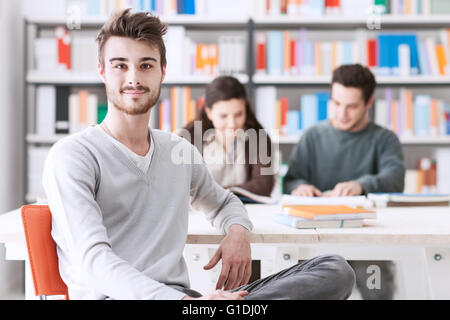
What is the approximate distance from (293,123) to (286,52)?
0.45 m

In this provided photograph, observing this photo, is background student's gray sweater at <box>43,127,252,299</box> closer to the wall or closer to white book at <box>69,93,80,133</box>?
white book at <box>69,93,80,133</box>

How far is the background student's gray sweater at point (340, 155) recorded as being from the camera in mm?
2561

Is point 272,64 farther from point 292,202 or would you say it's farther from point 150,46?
point 150,46

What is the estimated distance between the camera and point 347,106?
251 centimetres

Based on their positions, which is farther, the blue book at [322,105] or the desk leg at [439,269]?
the blue book at [322,105]

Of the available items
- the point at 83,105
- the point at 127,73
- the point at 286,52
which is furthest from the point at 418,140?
the point at 127,73

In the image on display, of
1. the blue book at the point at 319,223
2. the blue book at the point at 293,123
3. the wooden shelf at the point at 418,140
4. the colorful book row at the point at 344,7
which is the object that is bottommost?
the blue book at the point at 319,223

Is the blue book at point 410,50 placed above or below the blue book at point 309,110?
above

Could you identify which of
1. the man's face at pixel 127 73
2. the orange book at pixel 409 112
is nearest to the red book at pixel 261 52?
the orange book at pixel 409 112

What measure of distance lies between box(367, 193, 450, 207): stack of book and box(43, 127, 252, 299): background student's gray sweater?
786 millimetres

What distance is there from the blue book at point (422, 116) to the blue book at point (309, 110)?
0.63 metres

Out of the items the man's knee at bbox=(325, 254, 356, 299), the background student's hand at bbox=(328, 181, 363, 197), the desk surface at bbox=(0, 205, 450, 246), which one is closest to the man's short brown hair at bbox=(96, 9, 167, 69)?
the desk surface at bbox=(0, 205, 450, 246)

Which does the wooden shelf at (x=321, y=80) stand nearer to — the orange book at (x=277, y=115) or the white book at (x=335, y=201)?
the orange book at (x=277, y=115)
